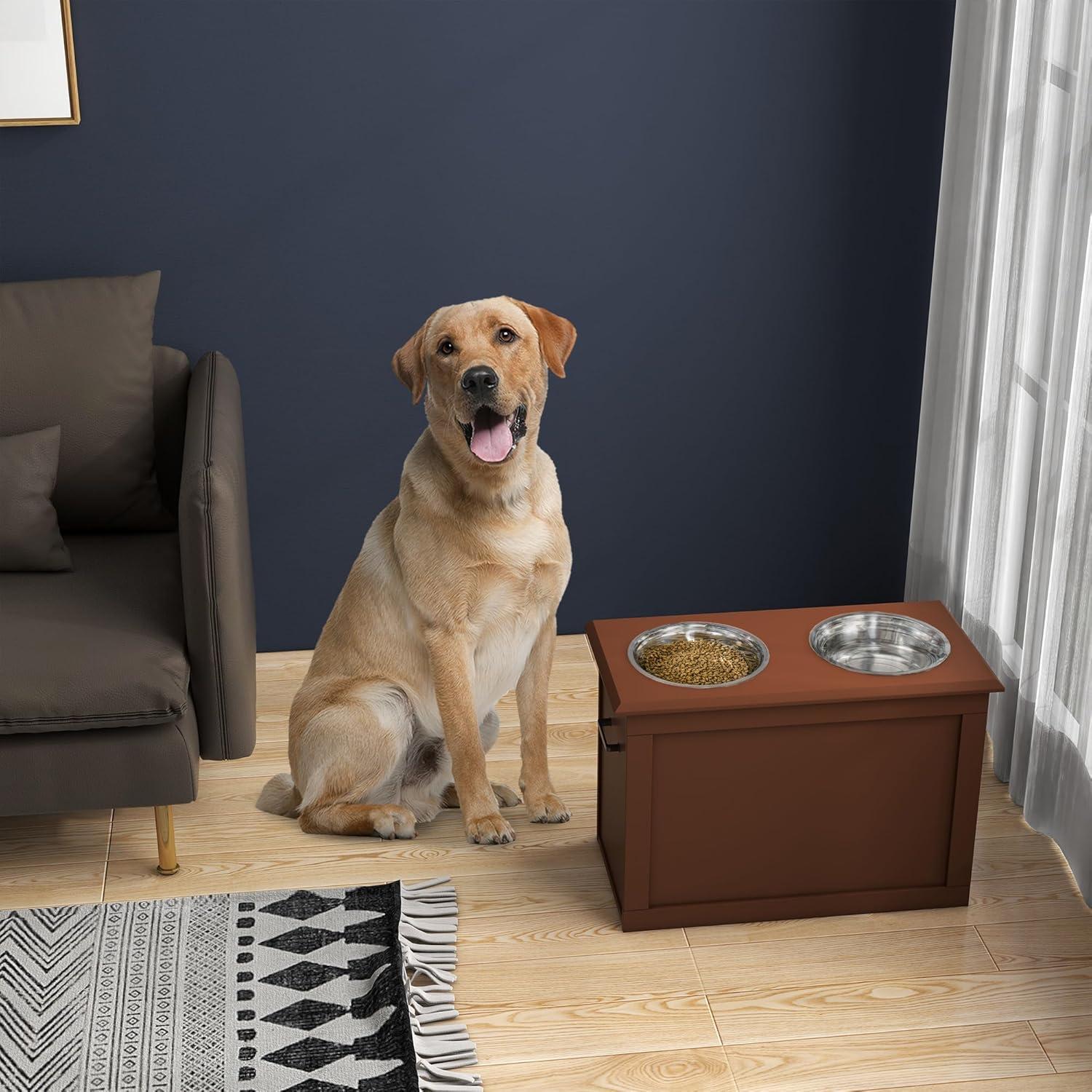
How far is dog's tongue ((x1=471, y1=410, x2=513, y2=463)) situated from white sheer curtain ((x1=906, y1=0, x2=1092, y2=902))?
101cm

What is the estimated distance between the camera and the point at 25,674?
89.1 inches

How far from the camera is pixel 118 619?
245 centimetres

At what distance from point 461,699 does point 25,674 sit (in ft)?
2.50

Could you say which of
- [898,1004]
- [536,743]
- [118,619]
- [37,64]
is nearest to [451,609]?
[536,743]

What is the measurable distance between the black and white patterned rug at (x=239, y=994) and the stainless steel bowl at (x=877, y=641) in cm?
84

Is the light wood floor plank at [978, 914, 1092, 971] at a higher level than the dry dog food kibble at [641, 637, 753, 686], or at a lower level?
lower

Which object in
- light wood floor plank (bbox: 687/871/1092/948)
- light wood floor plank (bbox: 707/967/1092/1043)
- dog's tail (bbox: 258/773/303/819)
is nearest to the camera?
light wood floor plank (bbox: 707/967/1092/1043)

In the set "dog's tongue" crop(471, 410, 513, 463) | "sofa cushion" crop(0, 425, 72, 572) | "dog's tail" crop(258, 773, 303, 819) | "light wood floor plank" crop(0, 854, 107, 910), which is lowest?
"light wood floor plank" crop(0, 854, 107, 910)

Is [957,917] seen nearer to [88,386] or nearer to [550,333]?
[550,333]

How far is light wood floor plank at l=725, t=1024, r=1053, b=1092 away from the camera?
2027 mm

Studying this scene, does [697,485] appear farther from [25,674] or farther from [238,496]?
[25,674]

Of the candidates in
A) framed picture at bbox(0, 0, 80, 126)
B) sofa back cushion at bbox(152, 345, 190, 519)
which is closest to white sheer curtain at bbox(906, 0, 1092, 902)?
sofa back cushion at bbox(152, 345, 190, 519)

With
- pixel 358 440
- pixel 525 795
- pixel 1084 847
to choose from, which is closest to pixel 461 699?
pixel 525 795

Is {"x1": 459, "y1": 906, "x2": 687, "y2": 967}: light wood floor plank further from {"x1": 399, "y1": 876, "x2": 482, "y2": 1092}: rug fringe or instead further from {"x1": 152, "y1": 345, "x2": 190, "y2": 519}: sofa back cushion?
{"x1": 152, "y1": 345, "x2": 190, "y2": 519}: sofa back cushion
